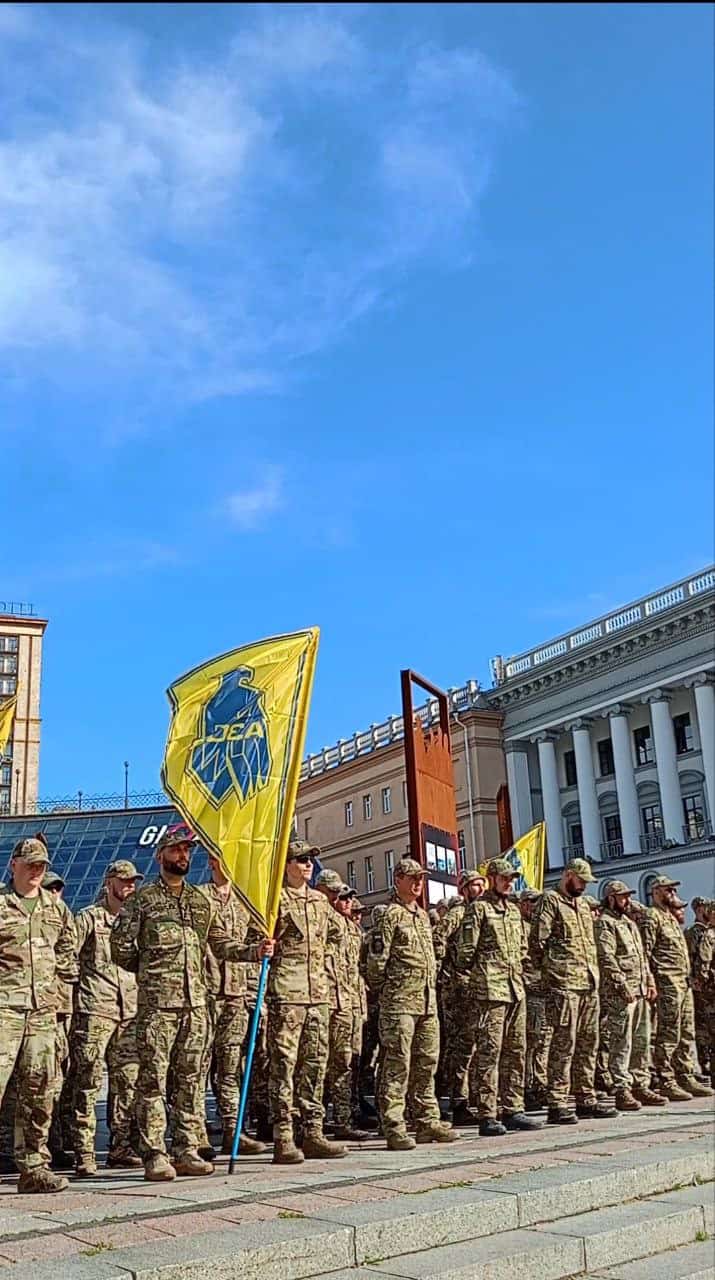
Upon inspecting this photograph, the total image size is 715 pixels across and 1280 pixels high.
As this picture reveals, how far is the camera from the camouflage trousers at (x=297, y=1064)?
693 cm

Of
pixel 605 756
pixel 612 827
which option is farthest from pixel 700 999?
pixel 605 756

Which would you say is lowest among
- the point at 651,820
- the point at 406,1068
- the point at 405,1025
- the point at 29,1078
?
the point at 406,1068

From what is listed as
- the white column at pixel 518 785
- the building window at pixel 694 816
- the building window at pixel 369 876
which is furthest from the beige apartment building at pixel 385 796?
the building window at pixel 694 816

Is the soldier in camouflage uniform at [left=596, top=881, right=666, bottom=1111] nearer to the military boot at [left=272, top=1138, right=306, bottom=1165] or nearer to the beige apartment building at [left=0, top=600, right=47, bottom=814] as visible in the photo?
the military boot at [left=272, top=1138, right=306, bottom=1165]

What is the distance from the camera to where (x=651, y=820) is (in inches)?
1764

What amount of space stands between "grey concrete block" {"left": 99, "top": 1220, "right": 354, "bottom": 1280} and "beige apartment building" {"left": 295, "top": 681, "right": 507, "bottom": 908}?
43.4 m

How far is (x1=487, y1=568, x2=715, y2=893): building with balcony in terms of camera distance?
4191cm

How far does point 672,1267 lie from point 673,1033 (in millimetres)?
5845

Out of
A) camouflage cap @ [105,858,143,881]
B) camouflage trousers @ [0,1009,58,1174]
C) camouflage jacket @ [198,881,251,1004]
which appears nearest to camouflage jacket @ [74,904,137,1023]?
camouflage cap @ [105,858,143,881]

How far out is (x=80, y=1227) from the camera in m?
4.75

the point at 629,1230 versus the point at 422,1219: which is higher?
the point at 422,1219

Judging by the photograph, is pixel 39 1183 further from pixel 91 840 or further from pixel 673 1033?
pixel 91 840

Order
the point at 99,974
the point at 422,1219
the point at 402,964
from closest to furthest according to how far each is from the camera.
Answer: the point at 422,1219, the point at 99,974, the point at 402,964

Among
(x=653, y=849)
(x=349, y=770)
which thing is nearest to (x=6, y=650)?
(x=349, y=770)
